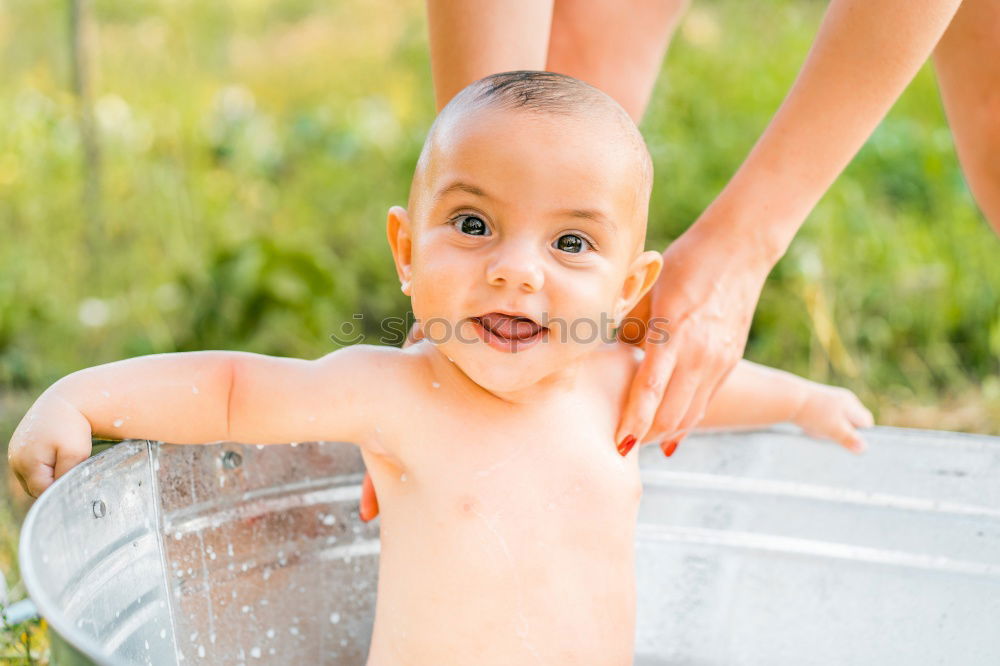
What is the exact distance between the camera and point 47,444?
1123mm

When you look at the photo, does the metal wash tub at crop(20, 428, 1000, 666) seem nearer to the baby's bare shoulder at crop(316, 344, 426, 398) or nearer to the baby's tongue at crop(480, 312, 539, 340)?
the baby's bare shoulder at crop(316, 344, 426, 398)

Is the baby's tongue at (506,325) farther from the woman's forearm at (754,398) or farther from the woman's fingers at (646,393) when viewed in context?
the woman's forearm at (754,398)

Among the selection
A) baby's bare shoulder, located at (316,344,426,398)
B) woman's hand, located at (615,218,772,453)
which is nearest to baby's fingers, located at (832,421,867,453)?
woman's hand, located at (615,218,772,453)

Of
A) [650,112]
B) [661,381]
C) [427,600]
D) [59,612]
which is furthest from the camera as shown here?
[650,112]

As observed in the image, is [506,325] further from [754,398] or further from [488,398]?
[754,398]

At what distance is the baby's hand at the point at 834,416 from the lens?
5.37 ft

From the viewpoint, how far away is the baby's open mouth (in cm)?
118

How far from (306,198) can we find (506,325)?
241 centimetres

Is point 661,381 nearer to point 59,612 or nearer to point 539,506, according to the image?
point 539,506

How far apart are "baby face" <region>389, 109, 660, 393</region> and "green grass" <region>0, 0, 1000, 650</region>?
1.25 meters

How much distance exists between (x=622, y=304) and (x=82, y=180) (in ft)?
8.13

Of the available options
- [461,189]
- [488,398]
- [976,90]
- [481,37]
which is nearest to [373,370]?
[488,398]

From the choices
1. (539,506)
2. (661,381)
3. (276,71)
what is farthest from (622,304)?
(276,71)

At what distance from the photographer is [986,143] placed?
5.64ft
